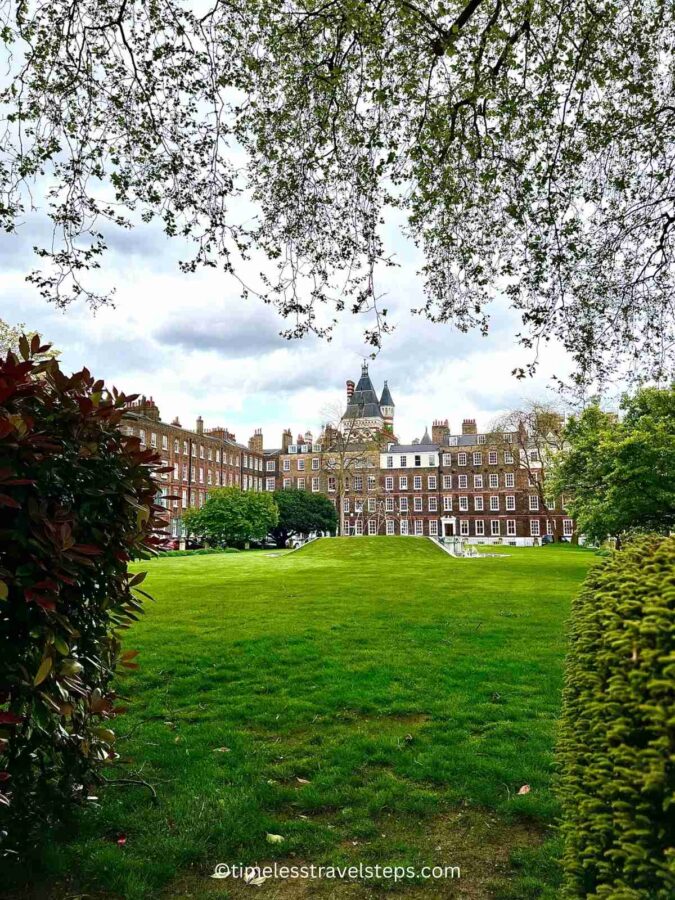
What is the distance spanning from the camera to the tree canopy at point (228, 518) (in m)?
43.1

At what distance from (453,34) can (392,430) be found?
271 feet

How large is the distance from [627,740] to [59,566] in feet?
8.48

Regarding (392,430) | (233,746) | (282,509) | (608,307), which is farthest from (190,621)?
(392,430)

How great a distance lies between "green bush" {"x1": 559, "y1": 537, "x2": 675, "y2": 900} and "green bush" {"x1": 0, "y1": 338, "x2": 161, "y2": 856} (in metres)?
2.30

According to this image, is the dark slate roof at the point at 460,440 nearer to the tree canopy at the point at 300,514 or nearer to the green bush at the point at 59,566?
the tree canopy at the point at 300,514

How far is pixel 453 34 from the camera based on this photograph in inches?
247

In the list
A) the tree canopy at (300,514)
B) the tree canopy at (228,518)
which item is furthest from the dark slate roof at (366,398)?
the tree canopy at (228,518)

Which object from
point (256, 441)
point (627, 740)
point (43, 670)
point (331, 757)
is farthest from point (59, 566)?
point (256, 441)

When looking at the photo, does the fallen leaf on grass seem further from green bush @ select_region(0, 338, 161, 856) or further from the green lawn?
green bush @ select_region(0, 338, 161, 856)

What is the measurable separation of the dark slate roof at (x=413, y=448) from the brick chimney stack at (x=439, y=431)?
1051mm

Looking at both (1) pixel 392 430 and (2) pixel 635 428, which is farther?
(1) pixel 392 430

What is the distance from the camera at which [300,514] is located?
180 feet

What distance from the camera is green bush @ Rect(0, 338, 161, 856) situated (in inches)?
112

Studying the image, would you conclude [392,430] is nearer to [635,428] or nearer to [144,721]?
[635,428]
